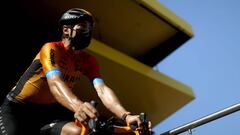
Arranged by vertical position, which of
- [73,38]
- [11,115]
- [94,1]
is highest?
[94,1]

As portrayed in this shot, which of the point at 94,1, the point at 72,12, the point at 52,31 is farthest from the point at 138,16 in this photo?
the point at 72,12

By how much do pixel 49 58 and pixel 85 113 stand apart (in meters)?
0.99

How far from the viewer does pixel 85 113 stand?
8.46 feet

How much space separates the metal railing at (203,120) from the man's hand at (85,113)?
1.99ft

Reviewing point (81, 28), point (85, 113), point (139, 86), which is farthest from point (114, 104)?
point (139, 86)

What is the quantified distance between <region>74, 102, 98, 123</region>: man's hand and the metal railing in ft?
1.99

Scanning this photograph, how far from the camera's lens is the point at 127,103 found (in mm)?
9484

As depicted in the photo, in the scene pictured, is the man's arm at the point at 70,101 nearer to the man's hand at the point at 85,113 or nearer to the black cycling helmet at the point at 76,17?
the man's hand at the point at 85,113

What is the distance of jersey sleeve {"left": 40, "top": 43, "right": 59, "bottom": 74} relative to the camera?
11.0ft

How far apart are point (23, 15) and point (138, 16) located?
2.46 m

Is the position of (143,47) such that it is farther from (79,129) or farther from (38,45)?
(79,129)

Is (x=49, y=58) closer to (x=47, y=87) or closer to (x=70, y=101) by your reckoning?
(x=47, y=87)

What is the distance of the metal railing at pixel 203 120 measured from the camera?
2730 mm

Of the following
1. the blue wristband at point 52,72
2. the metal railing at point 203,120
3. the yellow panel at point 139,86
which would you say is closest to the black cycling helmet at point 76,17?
the blue wristband at point 52,72
